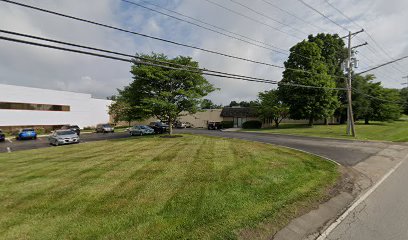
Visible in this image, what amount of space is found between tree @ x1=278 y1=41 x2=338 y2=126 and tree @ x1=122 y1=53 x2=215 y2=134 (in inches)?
738

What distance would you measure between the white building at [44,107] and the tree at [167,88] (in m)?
24.9

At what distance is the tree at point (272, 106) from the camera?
40.2 m

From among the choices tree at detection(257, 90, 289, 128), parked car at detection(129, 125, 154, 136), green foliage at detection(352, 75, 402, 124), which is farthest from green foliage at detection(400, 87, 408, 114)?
parked car at detection(129, 125, 154, 136)

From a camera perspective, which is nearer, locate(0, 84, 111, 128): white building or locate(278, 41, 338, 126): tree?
locate(0, 84, 111, 128): white building

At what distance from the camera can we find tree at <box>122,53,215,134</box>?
72.4 feet

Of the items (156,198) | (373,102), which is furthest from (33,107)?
(373,102)

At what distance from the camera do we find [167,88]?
76.8 feet

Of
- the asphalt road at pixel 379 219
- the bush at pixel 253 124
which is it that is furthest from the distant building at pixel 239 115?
the asphalt road at pixel 379 219

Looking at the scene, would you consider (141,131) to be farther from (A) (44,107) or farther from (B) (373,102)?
(B) (373,102)

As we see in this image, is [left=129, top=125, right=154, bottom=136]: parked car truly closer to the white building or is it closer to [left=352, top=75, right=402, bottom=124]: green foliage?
the white building

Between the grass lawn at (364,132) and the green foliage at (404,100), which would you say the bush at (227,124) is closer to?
the grass lawn at (364,132)

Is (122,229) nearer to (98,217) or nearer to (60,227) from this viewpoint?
(98,217)

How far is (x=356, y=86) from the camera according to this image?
45.9 m

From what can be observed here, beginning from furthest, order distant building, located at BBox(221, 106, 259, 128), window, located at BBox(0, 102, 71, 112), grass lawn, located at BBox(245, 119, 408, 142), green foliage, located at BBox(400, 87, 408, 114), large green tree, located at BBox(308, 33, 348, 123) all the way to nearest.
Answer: green foliage, located at BBox(400, 87, 408, 114), distant building, located at BBox(221, 106, 259, 128), large green tree, located at BBox(308, 33, 348, 123), window, located at BBox(0, 102, 71, 112), grass lawn, located at BBox(245, 119, 408, 142)
